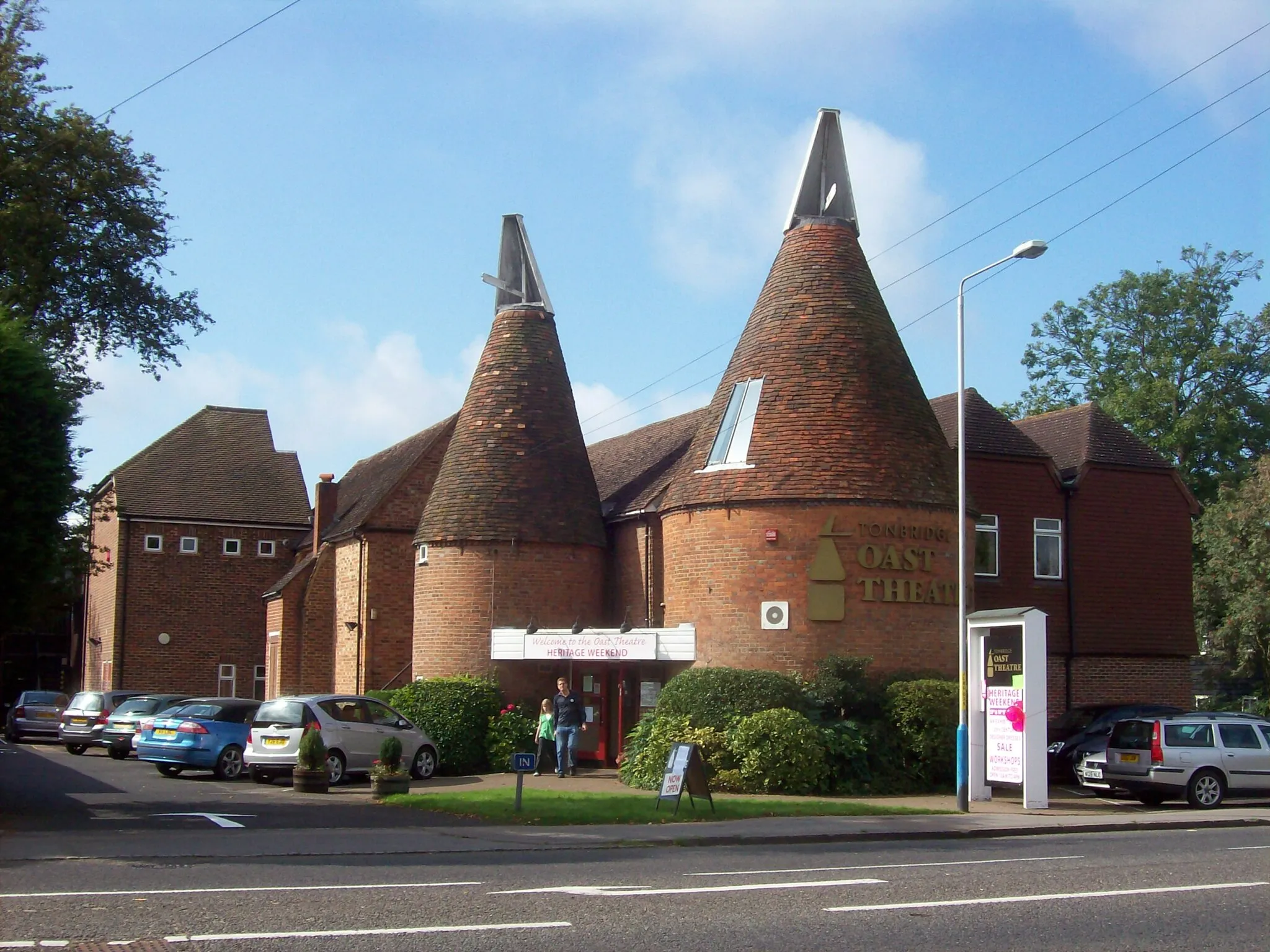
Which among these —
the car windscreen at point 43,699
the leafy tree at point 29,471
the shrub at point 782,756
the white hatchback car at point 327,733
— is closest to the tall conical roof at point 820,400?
the shrub at point 782,756

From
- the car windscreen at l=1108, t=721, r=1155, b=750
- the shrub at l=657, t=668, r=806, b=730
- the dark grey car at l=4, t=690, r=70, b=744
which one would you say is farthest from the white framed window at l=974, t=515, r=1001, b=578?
the dark grey car at l=4, t=690, r=70, b=744

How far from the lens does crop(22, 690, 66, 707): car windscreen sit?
3906cm

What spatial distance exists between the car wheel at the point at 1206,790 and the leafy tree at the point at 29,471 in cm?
1726

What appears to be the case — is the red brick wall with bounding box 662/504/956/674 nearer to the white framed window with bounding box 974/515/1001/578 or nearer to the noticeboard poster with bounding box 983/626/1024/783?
the noticeboard poster with bounding box 983/626/1024/783

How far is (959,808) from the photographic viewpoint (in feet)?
63.5

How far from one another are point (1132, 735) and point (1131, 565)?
37.3 ft

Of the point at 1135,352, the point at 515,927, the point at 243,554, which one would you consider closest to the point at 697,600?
the point at 515,927

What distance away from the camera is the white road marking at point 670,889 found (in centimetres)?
1029

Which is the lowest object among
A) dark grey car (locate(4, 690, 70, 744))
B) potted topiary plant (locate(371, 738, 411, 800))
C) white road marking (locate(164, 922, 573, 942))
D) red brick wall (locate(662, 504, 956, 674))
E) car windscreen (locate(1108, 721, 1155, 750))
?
dark grey car (locate(4, 690, 70, 744))

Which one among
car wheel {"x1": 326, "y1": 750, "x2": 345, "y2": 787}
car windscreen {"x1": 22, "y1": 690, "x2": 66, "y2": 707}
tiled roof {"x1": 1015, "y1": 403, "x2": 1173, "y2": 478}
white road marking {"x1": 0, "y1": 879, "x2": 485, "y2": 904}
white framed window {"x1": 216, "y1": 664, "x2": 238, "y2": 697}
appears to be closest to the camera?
white road marking {"x1": 0, "y1": 879, "x2": 485, "y2": 904}

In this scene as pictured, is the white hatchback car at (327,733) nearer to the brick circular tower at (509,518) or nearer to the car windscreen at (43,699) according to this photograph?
the brick circular tower at (509,518)

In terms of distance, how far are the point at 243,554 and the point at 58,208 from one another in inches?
790

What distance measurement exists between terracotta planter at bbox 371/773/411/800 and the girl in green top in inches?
198

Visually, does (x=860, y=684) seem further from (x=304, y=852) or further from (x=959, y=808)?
(x=304, y=852)
